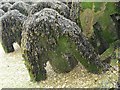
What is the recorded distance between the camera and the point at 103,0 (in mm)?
3061

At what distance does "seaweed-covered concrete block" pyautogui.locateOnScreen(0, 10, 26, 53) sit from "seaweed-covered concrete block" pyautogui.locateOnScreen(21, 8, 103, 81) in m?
1.34

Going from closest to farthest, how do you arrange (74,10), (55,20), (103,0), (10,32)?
(103,0)
(55,20)
(74,10)
(10,32)

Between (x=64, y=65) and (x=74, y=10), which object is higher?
(x=74, y=10)

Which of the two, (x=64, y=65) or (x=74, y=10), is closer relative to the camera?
(x=64, y=65)

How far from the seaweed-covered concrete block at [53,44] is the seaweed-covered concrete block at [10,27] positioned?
4.41 ft

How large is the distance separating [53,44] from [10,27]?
1649 mm

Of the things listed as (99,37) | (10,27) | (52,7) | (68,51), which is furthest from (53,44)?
(10,27)

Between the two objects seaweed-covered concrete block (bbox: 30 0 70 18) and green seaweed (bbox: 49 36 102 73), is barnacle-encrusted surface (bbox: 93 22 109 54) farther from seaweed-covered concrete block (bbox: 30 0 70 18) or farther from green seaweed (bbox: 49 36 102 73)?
seaweed-covered concrete block (bbox: 30 0 70 18)

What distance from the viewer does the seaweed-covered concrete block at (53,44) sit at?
126 inches

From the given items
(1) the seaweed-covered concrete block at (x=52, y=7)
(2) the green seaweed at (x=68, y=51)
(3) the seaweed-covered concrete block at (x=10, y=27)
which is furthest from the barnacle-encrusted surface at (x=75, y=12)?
(3) the seaweed-covered concrete block at (x=10, y=27)

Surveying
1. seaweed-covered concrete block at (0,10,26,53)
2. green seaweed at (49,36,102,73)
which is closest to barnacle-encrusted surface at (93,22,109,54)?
green seaweed at (49,36,102,73)

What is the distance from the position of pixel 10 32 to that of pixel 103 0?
2123 millimetres

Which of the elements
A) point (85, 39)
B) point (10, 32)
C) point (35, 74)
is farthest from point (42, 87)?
point (10, 32)

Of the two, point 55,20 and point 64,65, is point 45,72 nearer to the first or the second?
point 64,65
